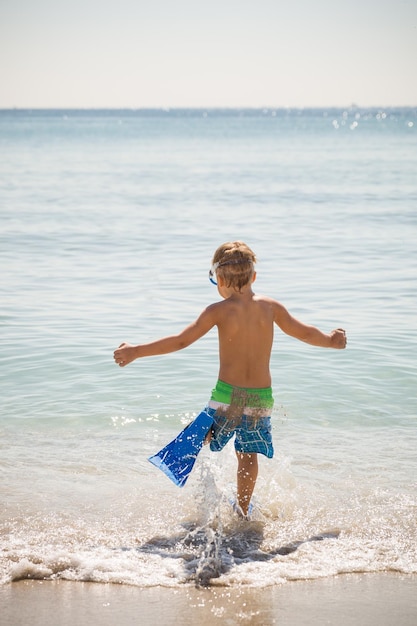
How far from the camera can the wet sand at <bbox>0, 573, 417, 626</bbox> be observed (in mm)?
3568

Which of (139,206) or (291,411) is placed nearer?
(291,411)

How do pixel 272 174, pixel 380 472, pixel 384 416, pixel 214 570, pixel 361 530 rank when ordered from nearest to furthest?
1. pixel 214 570
2. pixel 361 530
3. pixel 380 472
4. pixel 384 416
5. pixel 272 174

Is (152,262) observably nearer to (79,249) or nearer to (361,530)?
(79,249)

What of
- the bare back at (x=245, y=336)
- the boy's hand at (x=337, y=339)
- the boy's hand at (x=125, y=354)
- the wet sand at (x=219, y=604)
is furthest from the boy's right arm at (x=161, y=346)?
the wet sand at (x=219, y=604)

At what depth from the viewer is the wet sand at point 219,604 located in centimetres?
357

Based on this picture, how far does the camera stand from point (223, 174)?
35.2 metres

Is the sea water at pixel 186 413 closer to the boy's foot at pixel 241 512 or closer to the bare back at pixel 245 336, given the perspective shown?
the boy's foot at pixel 241 512

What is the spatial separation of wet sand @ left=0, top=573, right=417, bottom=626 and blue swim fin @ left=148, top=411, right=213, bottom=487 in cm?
75

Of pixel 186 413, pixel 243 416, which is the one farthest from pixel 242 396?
pixel 186 413

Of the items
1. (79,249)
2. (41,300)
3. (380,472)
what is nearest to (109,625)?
(380,472)

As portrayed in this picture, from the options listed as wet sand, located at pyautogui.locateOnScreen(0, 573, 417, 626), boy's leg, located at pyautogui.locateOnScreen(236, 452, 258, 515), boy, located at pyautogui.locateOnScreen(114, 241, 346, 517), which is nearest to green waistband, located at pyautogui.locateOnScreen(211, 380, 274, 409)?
boy, located at pyautogui.locateOnScreen(114, 241, 346, 517)

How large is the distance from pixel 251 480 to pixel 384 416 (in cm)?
222

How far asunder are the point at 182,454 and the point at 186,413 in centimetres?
217

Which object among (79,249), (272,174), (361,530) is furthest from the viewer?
(272,174)
